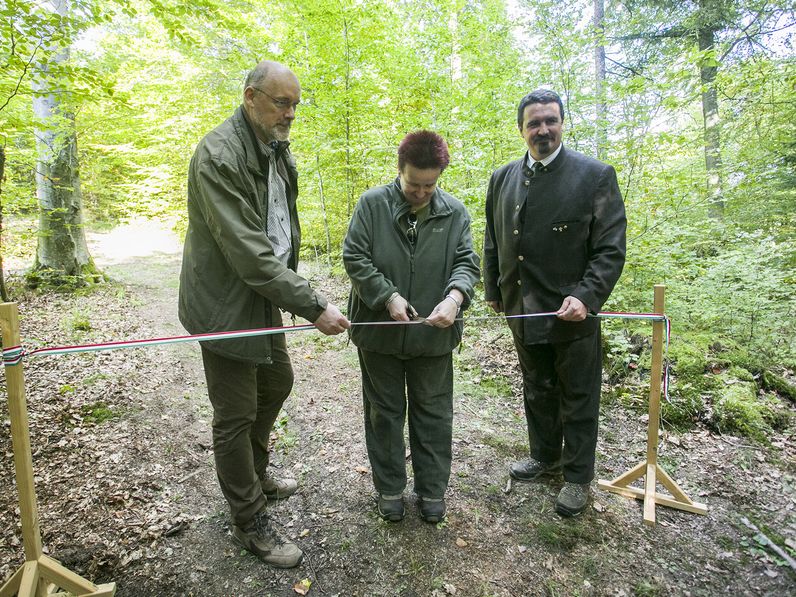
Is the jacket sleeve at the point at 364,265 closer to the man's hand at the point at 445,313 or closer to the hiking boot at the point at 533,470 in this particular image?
the man's hand at the point at 445,313

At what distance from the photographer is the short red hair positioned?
87.7 inches

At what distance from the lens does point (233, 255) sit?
1954 millimetres

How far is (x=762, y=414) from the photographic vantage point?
3.66 meters

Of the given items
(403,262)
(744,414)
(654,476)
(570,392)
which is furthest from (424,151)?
(744,414)

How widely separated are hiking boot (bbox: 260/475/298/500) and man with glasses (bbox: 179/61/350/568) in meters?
0.44

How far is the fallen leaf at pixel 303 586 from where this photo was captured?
213cm

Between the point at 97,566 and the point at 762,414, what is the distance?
499 cm

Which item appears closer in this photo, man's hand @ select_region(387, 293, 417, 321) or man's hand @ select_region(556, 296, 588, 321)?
man's hand @ select_region(387, 293, 417, 321)

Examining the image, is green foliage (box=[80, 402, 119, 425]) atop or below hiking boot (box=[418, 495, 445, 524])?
atop

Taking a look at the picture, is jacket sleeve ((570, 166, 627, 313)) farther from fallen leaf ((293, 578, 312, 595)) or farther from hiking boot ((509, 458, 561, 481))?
fallen leaf ((293, 578, 312, 595))

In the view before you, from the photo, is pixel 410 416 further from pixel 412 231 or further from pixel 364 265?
pixel 412 231

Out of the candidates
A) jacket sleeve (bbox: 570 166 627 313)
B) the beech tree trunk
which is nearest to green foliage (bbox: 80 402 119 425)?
jacket sleeve (bbox: 570 166 627 313)

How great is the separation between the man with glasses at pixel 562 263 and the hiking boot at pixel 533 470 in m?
0.31

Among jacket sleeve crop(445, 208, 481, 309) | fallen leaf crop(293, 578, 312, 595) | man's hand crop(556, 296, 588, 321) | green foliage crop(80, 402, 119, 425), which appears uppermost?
jacket sleeve crop(445, 208, 481, 309)
